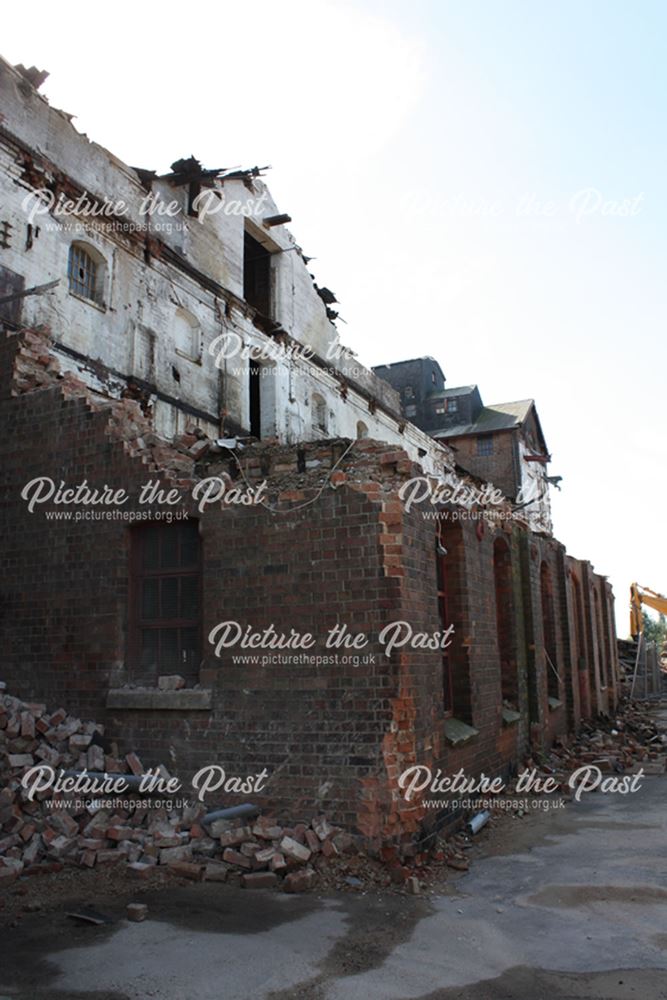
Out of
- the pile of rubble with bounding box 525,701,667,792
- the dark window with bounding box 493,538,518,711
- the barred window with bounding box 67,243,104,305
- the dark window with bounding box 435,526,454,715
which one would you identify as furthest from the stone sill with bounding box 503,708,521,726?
the barred window with bounding box 67,243,104,305

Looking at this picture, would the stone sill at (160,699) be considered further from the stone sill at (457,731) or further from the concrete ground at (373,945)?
the stone sill at (457,731)

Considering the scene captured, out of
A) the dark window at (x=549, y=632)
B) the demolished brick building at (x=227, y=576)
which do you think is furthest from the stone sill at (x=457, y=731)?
the dark window at (x=549, y=632)

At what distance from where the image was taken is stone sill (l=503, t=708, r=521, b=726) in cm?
1184

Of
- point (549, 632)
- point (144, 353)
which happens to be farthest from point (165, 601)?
point (549, 632)

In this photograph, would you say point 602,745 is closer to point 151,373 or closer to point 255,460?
point 255,460

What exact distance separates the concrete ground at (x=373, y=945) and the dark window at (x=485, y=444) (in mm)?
31877

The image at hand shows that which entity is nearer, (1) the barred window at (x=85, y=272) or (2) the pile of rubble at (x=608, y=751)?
(2) the pile of rubble at (x=608, y=751)

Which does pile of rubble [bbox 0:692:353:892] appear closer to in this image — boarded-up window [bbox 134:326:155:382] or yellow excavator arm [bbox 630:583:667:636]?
boarded-up window [bbox 134:326:155:382]

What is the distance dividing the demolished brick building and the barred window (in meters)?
0.05

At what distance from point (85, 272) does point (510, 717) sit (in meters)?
11.6

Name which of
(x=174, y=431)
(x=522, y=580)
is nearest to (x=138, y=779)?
(x=522, y=580)

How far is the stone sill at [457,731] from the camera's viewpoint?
30.1ft

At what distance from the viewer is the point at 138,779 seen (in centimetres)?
812

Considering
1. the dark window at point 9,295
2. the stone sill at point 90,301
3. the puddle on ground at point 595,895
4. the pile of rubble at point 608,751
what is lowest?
the pile of rubble at point 608,751
